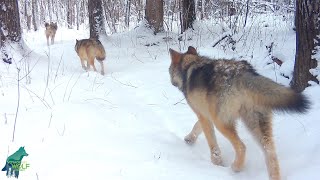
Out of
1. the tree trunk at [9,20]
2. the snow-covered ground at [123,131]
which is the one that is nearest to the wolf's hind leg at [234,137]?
Answer: the snow-covered ground at [123,131]

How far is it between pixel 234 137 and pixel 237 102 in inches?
17.0

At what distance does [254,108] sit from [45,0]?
5223cm

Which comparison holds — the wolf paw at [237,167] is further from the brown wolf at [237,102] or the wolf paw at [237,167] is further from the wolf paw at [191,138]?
the wolf paw at [191,138]

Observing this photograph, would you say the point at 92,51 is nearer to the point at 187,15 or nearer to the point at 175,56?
the point at 187,15

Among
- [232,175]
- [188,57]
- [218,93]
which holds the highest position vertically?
[188,57]

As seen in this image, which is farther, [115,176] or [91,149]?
[91,149]

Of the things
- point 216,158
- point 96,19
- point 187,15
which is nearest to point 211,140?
point 216,158

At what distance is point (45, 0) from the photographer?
166 ft

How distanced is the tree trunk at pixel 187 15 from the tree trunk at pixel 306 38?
299 inches

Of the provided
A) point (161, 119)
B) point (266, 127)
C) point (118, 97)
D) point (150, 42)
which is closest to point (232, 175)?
point (266, 127)

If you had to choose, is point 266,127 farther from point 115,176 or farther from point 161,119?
point 161,119

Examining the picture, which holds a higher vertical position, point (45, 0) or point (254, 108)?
point (45, 0)

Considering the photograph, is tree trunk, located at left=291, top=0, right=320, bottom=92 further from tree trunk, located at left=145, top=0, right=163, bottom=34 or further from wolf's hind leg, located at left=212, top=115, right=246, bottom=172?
tree trunk, located at left=145, top=0, right=163, bottom=34

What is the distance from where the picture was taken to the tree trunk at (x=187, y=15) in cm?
1185
